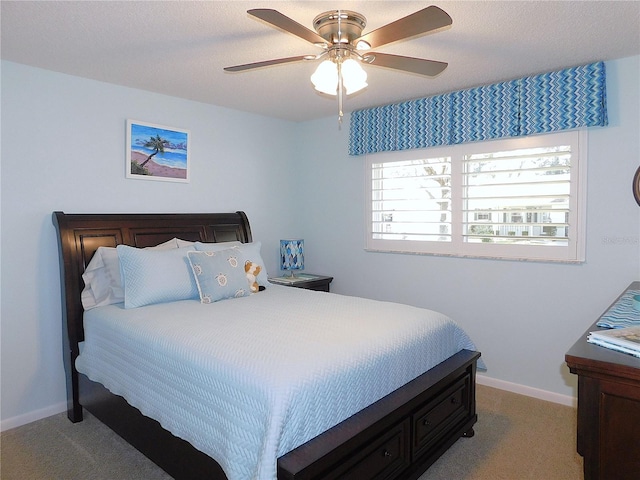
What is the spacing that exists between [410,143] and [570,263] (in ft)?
5.17

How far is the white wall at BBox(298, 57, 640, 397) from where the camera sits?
2.80m

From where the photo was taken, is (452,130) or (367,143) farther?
(367,143)

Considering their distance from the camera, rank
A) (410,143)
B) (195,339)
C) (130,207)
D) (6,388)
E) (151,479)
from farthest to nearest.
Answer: (410,143), (130,207), (6,388), (151,479), (195,339)

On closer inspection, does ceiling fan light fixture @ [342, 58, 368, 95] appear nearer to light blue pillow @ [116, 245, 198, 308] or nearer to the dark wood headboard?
light blue pillow @ [116, 245, 198, 308]

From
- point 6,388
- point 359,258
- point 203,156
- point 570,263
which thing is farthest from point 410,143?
point 6,388

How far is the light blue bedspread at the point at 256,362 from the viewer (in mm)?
1629

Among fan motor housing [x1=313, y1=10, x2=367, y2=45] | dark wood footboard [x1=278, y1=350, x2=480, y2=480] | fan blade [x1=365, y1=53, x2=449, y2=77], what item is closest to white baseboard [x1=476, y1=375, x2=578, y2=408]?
dark wood footboard [x1=278, y1=350, x2=480, y2=480]

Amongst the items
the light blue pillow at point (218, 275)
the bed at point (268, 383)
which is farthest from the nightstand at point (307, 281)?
the light blue pillow at point (218, 275)

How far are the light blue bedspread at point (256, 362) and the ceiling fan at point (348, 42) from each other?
1195mm

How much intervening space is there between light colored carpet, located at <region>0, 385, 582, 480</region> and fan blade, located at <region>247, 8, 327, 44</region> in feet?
7.50

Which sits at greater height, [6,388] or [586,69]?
[586,69]

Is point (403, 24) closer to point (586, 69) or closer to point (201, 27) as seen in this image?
point (201, 27)

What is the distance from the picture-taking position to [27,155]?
2811mm

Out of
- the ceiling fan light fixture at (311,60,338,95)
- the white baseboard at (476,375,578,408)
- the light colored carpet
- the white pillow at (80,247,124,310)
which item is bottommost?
the light colored carpet
